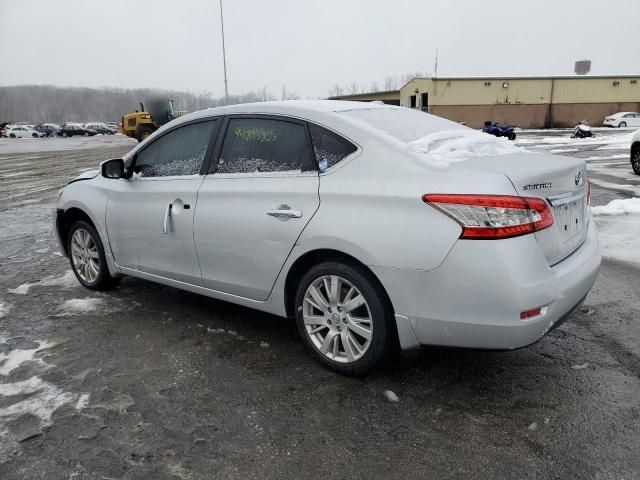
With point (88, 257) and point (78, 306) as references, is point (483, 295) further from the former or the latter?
point (88, 257)

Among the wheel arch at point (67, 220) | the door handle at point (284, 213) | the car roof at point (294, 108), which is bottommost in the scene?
the wheel arch at point (67, 220)

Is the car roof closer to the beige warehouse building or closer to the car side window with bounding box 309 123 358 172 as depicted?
the car side window with bounding box 309 123 358 172

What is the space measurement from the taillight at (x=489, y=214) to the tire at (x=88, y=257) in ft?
11.2

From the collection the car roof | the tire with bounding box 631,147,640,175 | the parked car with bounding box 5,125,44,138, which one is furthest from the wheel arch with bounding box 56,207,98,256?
the parked car with bounding box 5,125,44,138

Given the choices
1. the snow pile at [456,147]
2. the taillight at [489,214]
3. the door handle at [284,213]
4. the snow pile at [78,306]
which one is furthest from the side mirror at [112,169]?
the taillight at [489,214]

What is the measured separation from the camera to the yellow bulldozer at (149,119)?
104ft

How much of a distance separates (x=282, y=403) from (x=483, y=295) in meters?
1.29

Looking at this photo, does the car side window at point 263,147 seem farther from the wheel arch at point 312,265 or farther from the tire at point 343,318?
the tire at point 343,318

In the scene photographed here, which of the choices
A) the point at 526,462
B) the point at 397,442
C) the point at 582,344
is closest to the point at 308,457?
the point at 397,442

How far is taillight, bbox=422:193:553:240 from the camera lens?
261 cm

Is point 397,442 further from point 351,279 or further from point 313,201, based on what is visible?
point 313,201

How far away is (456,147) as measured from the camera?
322 centimetres

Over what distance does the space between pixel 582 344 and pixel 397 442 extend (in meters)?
1.80

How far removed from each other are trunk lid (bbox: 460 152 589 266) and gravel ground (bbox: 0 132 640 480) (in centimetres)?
85
